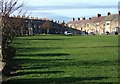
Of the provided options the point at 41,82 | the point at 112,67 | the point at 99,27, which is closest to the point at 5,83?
the point at 41,82

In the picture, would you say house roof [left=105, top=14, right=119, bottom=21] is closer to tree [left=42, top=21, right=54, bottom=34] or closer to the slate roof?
the slate roof

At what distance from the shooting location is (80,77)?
17.2 m

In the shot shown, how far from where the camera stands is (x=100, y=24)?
174375 mm

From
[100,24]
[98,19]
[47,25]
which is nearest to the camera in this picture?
[47,25]

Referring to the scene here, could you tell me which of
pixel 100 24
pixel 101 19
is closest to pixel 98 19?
pixel 101 19

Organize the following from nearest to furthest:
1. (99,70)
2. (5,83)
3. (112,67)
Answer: (5,83) → (99,70) → (112,67)

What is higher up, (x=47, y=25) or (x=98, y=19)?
(x=98, y=19)

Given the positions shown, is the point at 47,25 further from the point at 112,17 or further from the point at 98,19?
the point at 98,19

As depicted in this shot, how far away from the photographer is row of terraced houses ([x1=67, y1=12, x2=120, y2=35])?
16075 centimetres

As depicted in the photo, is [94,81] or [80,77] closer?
[94,81]

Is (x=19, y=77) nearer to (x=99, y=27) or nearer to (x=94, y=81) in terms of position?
(x=94, y=81)

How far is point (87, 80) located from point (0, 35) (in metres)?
7.79

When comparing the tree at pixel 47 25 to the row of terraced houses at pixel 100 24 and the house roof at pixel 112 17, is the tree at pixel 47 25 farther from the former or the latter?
the house roof at pixel 112 17

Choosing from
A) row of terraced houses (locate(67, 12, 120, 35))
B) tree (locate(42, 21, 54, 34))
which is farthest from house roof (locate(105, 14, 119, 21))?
tree (locate(42, 21, 54, 34))
